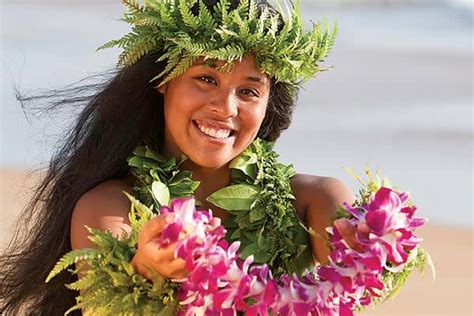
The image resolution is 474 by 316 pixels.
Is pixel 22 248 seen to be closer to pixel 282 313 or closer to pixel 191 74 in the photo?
pixel 191 74

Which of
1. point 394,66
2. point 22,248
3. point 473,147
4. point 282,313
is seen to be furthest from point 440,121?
point 282,313

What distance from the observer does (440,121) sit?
9430 millimetres

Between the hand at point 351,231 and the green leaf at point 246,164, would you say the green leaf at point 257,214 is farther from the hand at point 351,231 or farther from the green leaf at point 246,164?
the hand at point 351,231

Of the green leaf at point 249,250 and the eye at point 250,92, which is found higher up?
the eye at point 250,92

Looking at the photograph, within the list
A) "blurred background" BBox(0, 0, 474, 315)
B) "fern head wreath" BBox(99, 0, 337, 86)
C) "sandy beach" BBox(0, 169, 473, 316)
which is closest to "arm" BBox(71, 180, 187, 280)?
"fern head wreath" BBox(99, 0, 337, 86)

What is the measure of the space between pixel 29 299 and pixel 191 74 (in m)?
0.94

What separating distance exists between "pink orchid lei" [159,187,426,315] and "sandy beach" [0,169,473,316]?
116 inches

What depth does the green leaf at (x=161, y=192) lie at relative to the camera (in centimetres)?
393

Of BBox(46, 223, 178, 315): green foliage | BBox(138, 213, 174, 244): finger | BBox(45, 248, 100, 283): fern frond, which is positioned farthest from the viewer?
BBox(46, 223, 178, 315): green foliage

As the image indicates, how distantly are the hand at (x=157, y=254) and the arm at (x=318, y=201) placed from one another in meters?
0.94

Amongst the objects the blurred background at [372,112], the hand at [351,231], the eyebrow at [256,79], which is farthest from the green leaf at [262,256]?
the blurred background at [372,112]

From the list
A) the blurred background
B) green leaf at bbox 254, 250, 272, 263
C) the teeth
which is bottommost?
the blurred background

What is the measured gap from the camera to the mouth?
3.94 m

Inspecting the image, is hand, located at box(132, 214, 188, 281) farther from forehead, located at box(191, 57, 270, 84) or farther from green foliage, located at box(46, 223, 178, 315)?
forehead, located at box(191, 57, 270, 84)
